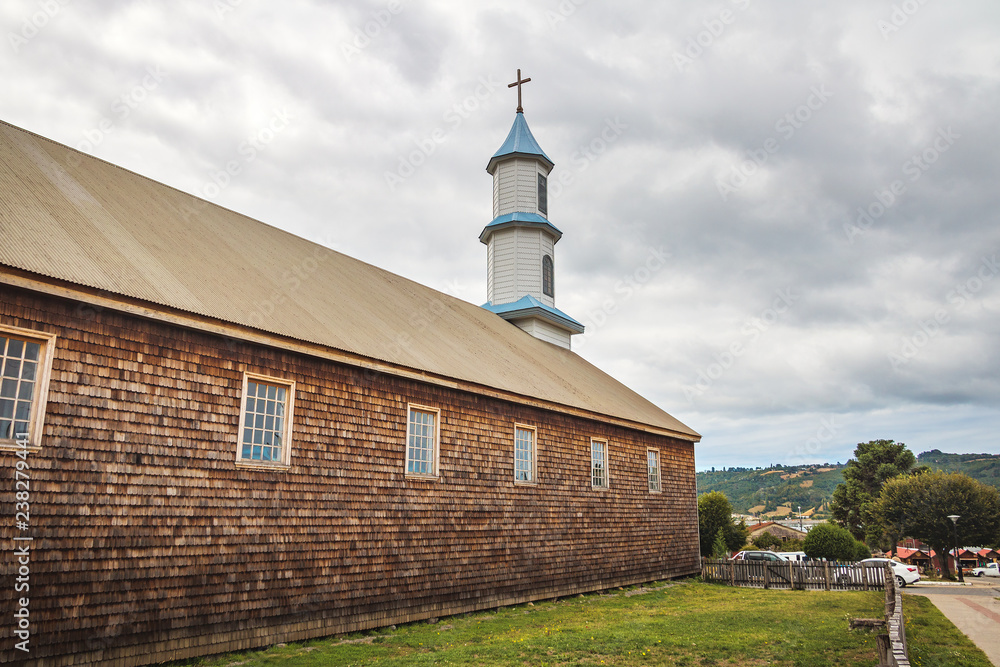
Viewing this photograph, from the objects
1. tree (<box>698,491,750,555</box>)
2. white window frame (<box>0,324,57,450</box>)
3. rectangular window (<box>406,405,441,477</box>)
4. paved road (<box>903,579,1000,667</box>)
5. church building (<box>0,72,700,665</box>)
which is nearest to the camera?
white window frame (<box>0,324,57,450</box>)

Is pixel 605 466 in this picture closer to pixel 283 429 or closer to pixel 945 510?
pixel 283 429

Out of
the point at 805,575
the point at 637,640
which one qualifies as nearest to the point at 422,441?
the point at 637,640

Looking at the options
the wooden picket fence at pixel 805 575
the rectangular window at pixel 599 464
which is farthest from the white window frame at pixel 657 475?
the wooden picket fence at pixel 805 575

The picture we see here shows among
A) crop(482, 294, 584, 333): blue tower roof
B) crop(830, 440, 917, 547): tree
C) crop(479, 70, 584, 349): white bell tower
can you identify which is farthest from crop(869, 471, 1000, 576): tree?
crop(482, 294, 584, 333): blue tower roof

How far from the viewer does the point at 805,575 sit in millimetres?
21438

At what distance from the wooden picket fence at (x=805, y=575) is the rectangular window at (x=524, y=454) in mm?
9656

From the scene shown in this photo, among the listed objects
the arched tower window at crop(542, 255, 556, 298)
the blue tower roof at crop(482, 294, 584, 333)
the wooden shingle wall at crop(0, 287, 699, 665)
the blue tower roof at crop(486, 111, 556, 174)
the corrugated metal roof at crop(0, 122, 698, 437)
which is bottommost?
the wooden shingle wall at crop(0, 287, 699, 665)

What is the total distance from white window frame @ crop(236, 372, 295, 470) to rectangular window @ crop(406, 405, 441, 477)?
105 inches

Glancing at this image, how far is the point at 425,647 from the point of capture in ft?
35.1

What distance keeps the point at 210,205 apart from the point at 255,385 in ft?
20.0

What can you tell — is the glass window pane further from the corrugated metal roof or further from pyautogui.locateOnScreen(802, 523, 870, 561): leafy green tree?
pyautogui.locateOnScreen(802, 523, 870, 561): leafy green tree

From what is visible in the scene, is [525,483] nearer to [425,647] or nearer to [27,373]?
[425,647]

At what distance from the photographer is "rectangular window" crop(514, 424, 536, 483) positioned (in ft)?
53.6

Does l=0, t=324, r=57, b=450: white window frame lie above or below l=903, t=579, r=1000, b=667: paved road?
above
